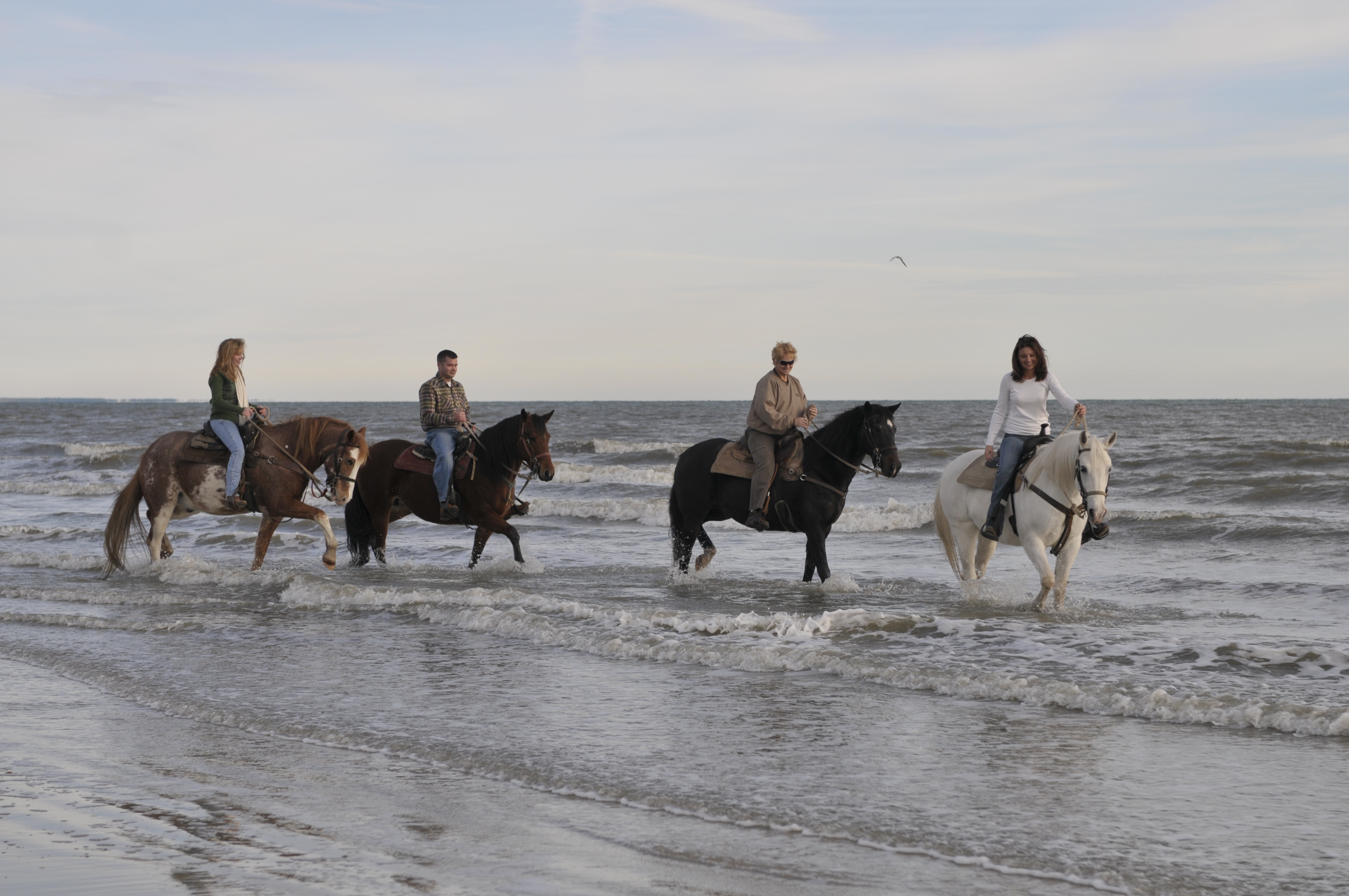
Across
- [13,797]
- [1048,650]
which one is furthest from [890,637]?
[13,797]

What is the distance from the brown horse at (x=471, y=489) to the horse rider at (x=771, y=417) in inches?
81.2

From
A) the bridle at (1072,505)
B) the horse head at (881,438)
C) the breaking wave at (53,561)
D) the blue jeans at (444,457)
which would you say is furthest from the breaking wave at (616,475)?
the bridle at (1072,505)

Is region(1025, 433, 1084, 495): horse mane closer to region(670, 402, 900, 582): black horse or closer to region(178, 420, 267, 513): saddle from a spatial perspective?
region(670, 402, 900, 582): black horse

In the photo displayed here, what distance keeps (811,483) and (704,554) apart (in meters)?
1.89

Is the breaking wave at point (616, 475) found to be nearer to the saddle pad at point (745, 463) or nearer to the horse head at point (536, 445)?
the horse head at point (536, 445)

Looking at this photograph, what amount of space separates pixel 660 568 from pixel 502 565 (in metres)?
1.88

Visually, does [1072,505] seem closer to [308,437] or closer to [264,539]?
[308,437]

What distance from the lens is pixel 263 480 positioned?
11711 millimetres

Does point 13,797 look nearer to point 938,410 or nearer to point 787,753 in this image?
point 787,753

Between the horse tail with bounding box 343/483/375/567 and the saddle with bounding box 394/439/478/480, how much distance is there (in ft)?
2.64

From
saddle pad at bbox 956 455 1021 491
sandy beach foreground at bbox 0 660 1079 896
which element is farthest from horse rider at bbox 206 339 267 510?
saddle pad at bbox 956 455 1021 491

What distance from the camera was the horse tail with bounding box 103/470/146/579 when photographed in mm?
12344

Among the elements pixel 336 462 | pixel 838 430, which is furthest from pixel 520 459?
pixel 838 430

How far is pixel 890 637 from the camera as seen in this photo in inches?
317
